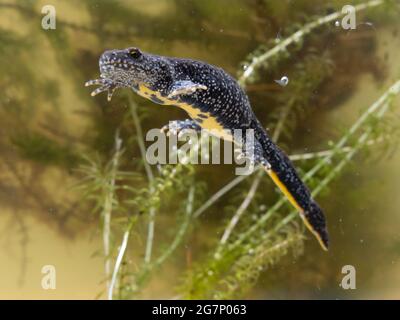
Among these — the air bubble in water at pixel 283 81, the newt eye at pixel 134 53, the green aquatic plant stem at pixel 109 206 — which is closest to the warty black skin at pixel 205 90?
the newt eye at pixel 134 53

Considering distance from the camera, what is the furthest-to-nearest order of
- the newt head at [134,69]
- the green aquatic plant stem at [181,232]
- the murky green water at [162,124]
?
the green aquatic plant stem at [181,232] → the murky green water at [162,124] → the newt head at [134,69]

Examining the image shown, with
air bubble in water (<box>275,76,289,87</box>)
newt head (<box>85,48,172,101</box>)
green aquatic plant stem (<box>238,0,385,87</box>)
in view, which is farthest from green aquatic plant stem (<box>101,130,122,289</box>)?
newt head (<box>85,48,172,101</box>)

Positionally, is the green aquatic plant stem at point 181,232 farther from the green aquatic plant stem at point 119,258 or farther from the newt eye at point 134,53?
the newt eye at point 134,53

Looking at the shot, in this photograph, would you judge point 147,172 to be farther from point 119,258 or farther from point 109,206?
point 119,258

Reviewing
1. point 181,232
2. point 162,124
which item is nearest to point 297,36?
point 162,124

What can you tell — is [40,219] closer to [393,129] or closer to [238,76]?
[238,76]

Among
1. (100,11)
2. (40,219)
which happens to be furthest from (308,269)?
(100,11)

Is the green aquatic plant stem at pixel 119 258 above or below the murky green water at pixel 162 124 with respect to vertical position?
below
